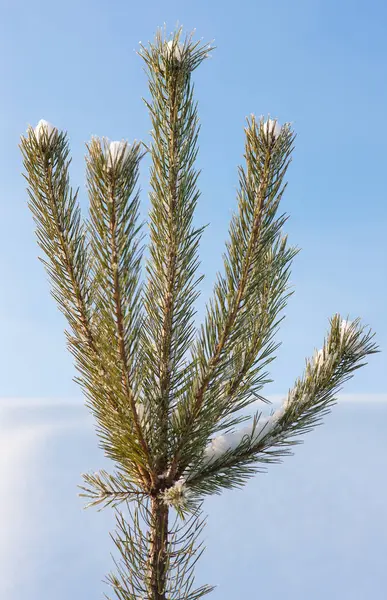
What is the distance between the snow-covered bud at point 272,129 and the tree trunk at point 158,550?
1286mm

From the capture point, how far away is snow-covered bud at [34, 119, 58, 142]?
75.0 inches

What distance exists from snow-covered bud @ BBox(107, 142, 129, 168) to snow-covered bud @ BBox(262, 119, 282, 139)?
427mm

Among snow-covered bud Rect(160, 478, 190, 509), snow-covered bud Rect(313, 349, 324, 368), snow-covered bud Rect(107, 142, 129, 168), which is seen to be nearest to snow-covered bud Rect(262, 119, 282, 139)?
snow-covered bud Rect(107, 142, 129, 168)

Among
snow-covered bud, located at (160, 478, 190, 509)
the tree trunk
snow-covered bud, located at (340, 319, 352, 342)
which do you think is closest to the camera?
snow-covered bud, located at (160, 478, 190, 509)

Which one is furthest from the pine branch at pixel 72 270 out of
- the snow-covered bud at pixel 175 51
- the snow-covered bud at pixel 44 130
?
the snow-covered bud at pixel 175 51

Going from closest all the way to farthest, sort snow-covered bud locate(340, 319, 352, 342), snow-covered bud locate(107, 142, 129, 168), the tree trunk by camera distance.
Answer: snow-covered bud locate(107, 142, 129, 168)
the tree trunk
snow-covered bud locate(340, 319, 352, 342)

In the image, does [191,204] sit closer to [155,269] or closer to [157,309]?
[155,269]

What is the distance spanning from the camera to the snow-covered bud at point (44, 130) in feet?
6.25

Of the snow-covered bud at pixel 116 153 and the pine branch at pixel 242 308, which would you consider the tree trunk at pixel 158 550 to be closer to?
the pine branch at pixel 242 308

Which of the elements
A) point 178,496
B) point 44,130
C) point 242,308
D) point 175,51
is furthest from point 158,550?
point 175,51

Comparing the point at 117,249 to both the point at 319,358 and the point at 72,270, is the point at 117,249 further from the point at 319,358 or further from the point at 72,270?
the point at 319,358

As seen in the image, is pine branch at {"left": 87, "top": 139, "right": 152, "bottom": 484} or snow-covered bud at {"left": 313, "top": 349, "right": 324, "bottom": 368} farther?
snow-covered bud at {"left": 313, "top": 349, "right": 324, "bottom": 368}

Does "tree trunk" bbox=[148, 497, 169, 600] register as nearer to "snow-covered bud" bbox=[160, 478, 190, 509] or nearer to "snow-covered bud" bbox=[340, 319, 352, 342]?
"snow-covered bud" bbox=[160, 478, 190, 509]

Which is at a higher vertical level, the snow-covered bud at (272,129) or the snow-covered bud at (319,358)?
the snow-covered bud at (272,129)
